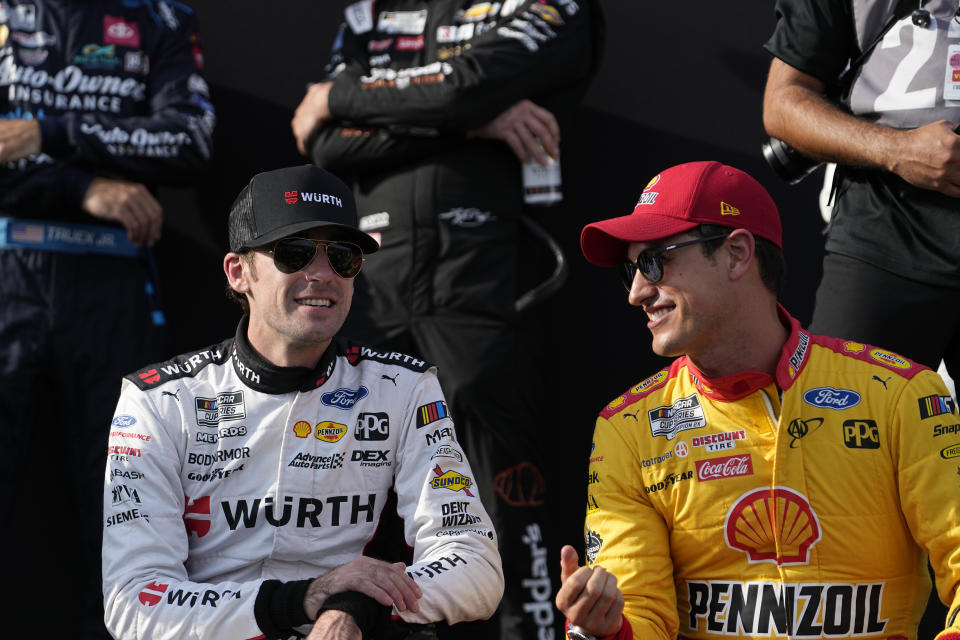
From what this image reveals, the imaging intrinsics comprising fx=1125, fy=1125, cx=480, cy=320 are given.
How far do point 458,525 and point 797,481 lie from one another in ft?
2.52

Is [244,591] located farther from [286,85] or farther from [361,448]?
[286,85]

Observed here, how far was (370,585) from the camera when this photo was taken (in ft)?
7.70

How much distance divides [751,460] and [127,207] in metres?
2.38

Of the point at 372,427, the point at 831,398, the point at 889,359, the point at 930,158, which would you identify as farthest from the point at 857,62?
the point at 372,427

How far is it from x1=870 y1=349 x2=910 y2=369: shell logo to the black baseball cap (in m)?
1.23

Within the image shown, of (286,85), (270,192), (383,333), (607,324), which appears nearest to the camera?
(270,192)

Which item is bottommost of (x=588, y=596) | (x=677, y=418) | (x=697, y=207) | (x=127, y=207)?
(x=588, y=596)

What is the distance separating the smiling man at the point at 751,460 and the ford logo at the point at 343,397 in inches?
24.5

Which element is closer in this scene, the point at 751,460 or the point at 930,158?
the point at 751,460

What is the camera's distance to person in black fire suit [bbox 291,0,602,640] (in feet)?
11.8

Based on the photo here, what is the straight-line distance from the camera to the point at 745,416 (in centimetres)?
243

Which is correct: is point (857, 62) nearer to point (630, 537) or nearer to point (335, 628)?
A: point (630, 537)

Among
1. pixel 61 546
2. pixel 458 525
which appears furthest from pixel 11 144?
pixel 458 525

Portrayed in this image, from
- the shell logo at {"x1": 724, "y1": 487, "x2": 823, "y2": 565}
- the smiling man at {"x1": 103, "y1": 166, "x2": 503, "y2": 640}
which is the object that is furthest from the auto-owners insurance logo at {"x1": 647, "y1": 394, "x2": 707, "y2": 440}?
the smiling man at {"x1": 103, "y1": 166, "x2": 503, "y2": 640}
